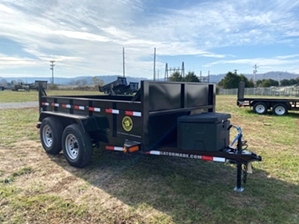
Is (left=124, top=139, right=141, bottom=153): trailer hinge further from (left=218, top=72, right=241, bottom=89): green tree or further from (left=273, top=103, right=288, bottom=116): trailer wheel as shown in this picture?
(left=218, top=72, right=241, bottom=89): green tree

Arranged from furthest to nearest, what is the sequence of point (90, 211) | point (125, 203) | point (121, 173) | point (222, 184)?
point (121, 173) < point (222, 184) < point (125, 203) < point (90, 211)

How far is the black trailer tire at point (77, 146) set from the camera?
395cm

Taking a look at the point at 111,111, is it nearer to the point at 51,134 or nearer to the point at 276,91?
the point at 51,134

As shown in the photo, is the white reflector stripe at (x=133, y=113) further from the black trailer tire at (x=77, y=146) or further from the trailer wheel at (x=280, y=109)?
the trailer wheel at (x=280, y=109)

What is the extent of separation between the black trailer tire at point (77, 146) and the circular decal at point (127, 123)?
2.34 ft

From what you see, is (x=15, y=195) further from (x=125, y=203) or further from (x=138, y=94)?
(x=138, y=94)

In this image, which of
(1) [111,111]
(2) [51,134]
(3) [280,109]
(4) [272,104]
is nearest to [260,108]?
(4) [272,104]

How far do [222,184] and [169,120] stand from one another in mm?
1218

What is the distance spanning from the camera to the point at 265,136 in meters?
6.88

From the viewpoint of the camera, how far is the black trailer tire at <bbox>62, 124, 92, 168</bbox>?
3948 millimetres

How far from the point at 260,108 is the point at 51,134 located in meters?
10.6

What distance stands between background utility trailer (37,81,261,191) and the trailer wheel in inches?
341

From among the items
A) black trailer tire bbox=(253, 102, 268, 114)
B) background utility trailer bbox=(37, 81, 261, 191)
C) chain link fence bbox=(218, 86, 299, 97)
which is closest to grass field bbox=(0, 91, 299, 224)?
background utility trailer bbox=(37, 81, 261, 191)

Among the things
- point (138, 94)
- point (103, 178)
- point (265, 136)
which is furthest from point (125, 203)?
point (265, 136)
